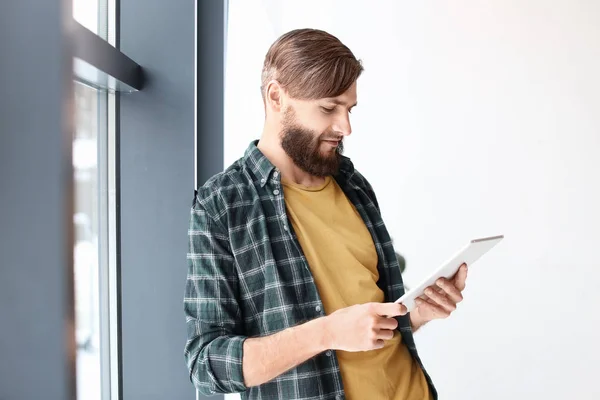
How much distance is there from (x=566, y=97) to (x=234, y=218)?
6.57 ft

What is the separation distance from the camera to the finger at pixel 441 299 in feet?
3.80

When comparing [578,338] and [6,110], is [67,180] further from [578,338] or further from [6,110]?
[578,338]

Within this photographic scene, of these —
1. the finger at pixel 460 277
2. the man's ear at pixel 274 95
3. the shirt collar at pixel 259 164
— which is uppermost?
the man's ear at pixel 274 95

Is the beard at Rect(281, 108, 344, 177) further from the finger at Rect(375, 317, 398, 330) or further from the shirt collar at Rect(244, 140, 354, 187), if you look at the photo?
the finger at Rect(375, 317, 398, 330)

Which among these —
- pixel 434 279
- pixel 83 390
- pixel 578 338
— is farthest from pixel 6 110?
pixel 578 338

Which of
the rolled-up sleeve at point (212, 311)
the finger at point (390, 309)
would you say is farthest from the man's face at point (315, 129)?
the finger at point (390, 309)

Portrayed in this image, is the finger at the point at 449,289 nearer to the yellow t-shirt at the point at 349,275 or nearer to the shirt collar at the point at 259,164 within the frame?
the yellow t-shirt at the point at 349,275

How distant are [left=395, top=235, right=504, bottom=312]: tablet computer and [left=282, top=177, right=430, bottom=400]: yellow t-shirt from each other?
132mm

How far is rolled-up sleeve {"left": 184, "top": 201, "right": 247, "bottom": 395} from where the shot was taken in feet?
3.31

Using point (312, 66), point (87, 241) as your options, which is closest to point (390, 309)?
point (312, 66)

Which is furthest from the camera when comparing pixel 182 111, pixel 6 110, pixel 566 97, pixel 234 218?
pixel 566 97

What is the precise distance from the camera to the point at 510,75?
2617 mm

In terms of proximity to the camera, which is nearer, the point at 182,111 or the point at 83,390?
the point at 83,390

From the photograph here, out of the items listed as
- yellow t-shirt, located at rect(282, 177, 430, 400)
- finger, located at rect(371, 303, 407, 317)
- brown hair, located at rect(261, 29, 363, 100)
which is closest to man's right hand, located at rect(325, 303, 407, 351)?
finger, located at rect(371, 303, 407, 317)
